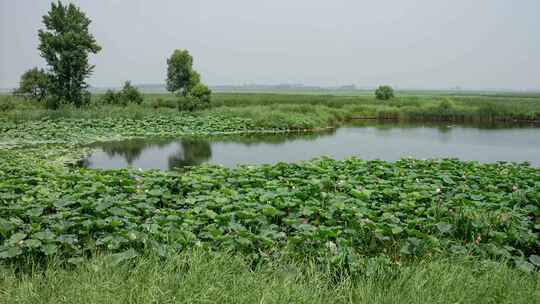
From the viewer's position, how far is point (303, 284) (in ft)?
9.04

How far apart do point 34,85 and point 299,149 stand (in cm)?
1452

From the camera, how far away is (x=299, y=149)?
12.3 m

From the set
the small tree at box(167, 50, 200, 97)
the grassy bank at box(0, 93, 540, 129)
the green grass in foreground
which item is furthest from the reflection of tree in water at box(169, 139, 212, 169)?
the small tree at box(167, 50, 200, 97)

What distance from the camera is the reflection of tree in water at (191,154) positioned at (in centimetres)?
970

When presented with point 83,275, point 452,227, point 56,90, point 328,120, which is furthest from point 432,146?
point 56,90

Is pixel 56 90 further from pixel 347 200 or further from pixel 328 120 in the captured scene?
pixel 347 200

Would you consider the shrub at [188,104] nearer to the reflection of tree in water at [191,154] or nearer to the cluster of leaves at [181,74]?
the cluster of leaves at [181,74]

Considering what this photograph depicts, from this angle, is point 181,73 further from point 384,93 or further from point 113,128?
point 384,93

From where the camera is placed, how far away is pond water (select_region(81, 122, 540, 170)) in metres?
10.2

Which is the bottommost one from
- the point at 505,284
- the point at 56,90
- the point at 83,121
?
the point at 505,284

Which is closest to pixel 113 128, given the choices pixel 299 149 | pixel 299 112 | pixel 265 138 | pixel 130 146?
pixel 130 146

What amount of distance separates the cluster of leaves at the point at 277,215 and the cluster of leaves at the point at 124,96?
16.4 meters

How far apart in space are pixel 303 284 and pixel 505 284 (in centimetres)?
136

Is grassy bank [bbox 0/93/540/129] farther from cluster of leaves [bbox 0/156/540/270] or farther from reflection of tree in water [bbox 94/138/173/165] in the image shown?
cluster of leaves [bbox 0/156/540/270]
